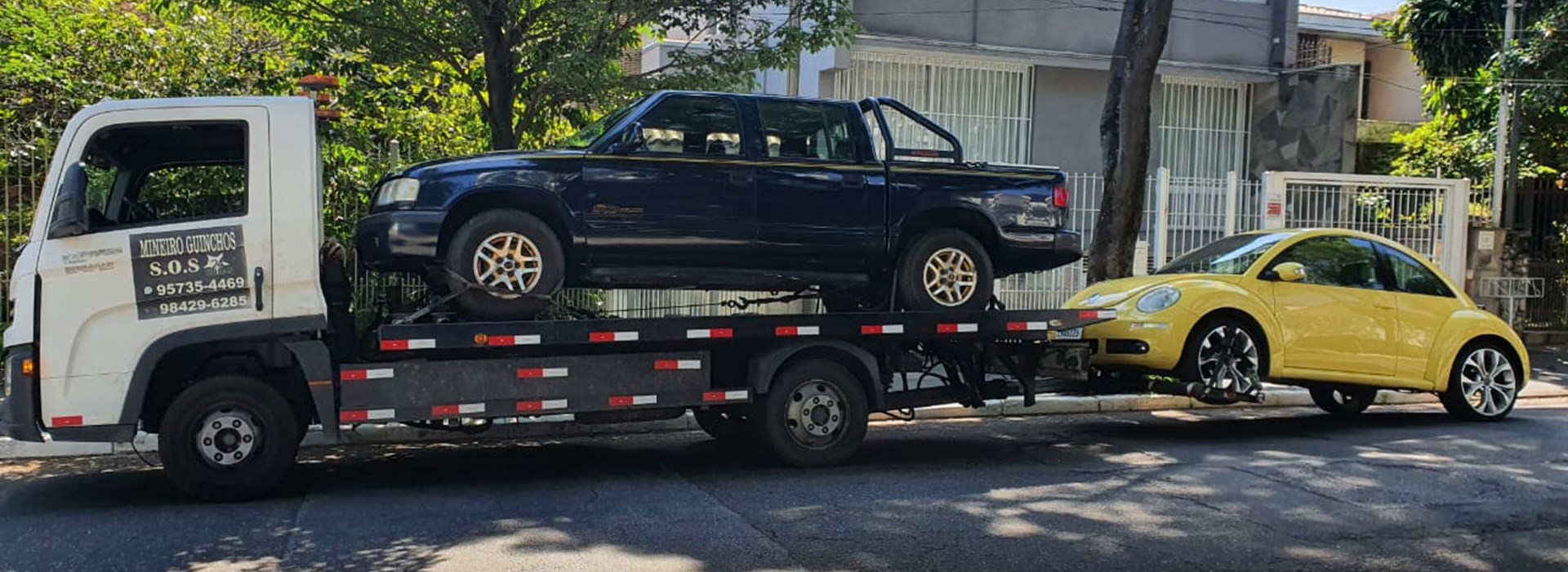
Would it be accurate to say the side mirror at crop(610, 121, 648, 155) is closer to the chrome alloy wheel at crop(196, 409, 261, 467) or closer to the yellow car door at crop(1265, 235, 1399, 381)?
the chrome alloy wheel at crop(196, 409, 261, 467)

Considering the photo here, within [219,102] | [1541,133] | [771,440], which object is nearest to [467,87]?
[219,102]

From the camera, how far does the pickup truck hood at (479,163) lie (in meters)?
7.24

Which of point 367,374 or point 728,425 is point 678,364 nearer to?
→ point 728,425

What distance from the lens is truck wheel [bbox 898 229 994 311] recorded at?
837cm

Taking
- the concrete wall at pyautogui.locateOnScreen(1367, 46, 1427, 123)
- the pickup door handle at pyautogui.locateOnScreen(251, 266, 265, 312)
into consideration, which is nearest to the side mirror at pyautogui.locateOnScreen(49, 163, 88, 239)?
the pickup door handle at pyautogui.locateOnScreen(251, 266, 265, 312)

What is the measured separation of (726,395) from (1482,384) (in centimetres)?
672

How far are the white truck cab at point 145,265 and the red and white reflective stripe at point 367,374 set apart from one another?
0.31 meters

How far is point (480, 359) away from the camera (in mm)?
7301

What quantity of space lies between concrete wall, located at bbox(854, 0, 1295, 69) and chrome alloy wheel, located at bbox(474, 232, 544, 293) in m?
9.55

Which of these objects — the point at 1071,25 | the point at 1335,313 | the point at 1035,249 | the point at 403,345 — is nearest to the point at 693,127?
the point at 403,345

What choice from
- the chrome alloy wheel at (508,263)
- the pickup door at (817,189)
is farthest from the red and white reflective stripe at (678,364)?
the chrome alloy wheel at (508,263)

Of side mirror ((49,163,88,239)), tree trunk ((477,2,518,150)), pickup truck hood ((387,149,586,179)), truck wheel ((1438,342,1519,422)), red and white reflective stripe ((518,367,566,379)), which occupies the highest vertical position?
tree trunk ((477,2,518,150))

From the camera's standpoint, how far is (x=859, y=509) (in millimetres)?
6734

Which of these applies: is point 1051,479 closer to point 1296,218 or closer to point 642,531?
point 642,531
